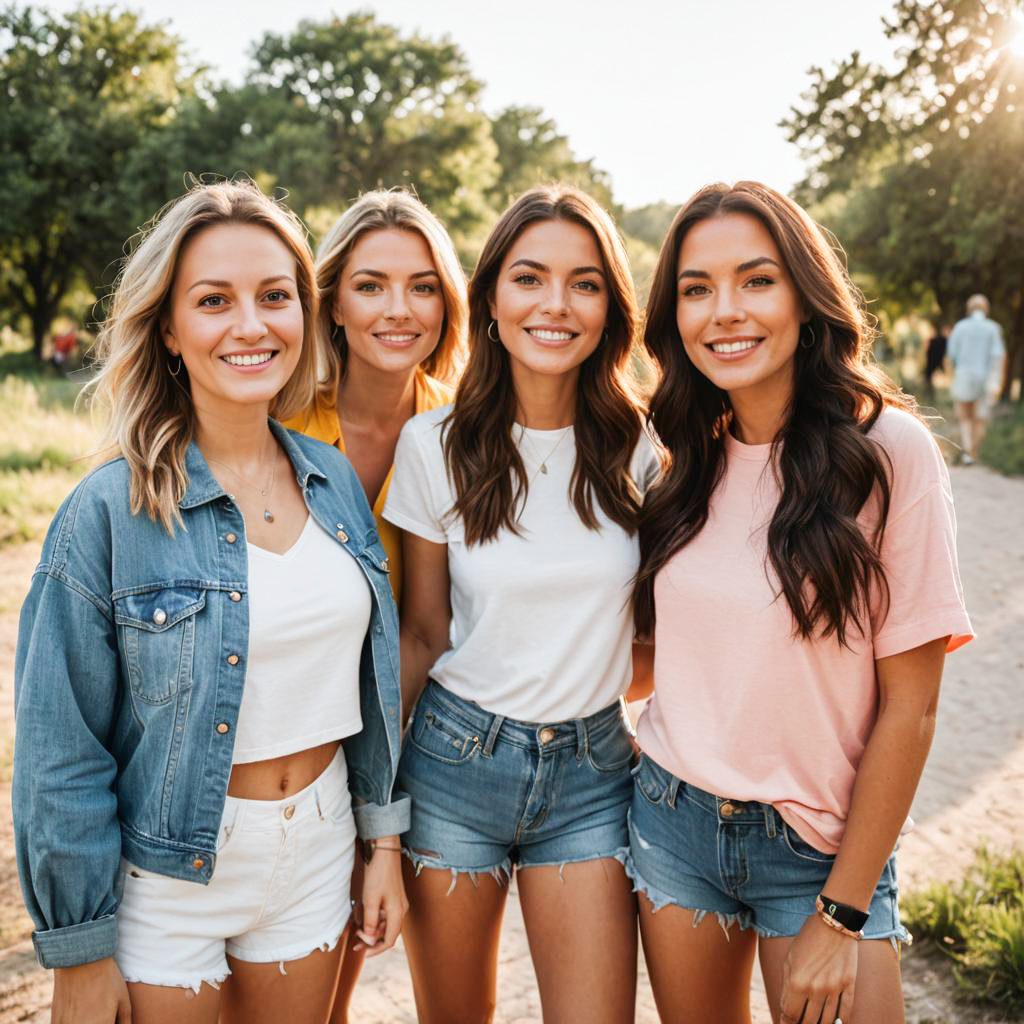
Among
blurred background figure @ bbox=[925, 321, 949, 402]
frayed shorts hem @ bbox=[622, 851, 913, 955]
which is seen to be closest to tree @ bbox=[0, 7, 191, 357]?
blurred background figure @ bbox=[925, 321, 949, 402]

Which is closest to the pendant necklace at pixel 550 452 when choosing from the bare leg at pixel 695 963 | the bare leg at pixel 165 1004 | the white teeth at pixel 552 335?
the white teeth at pixel 552 335

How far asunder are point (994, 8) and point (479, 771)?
19.8 meters

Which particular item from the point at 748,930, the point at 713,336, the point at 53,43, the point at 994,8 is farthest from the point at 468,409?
the point at 53,43

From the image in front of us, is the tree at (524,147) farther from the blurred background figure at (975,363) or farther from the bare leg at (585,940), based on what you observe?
the bare leg at (585,940)

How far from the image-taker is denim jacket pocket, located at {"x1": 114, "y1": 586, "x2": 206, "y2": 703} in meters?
2.13

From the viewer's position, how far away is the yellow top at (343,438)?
307cm

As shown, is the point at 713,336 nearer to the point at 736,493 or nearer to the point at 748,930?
the point at 736,493

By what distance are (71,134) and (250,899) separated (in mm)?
33237

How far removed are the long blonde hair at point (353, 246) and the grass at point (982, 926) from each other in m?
3.11

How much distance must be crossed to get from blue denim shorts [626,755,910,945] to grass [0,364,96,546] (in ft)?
22.3

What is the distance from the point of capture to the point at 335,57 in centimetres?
3231

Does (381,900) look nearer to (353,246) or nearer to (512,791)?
(512,791)

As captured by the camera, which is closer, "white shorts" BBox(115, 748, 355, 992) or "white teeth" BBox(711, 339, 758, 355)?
"white shorts" BBox(115, 748, 355, 992)

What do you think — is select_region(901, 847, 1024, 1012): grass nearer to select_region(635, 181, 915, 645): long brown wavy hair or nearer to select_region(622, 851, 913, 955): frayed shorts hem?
select_region(622, 851, 913, 955): frayed shorts hem
